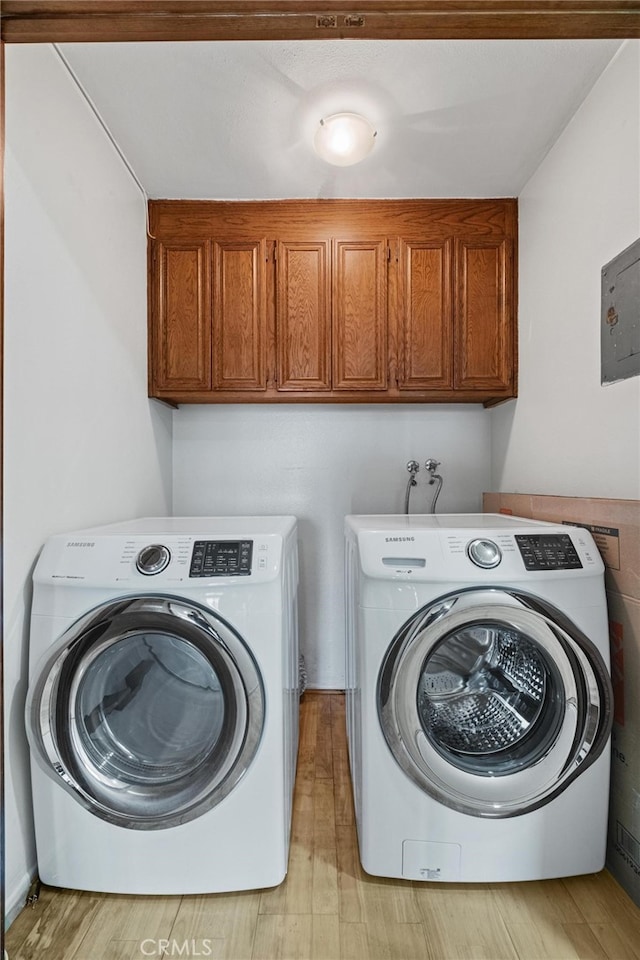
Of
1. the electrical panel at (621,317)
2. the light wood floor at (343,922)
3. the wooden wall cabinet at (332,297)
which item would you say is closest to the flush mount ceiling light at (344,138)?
the wooden wall cabinet at (332,297)

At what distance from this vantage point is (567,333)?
6.04 ft

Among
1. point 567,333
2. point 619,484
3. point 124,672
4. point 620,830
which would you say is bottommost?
point 620,830

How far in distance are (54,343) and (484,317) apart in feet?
5.85

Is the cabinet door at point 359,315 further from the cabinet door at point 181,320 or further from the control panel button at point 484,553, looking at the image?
the control panel button at point 484,553

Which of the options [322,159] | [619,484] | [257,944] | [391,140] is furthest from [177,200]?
[257,944]

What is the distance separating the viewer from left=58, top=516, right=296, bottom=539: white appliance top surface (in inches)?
57.0

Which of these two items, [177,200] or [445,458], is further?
[445,458]

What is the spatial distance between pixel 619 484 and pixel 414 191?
1564 millimetres

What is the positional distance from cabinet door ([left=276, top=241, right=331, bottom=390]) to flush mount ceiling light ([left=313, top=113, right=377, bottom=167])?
46 centimetres

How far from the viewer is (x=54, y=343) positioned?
1.51 meters

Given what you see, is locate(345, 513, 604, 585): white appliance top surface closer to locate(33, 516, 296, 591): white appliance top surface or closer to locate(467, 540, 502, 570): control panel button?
locate(467, 540, 502, 570): control panel button

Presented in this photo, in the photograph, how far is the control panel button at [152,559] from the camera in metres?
1.35

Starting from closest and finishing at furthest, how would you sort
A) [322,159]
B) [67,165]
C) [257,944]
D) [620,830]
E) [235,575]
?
[257,944] < [235,575] < [620,830] < [67,165] < [322,159]

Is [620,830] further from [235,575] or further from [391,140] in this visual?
[391,140]
